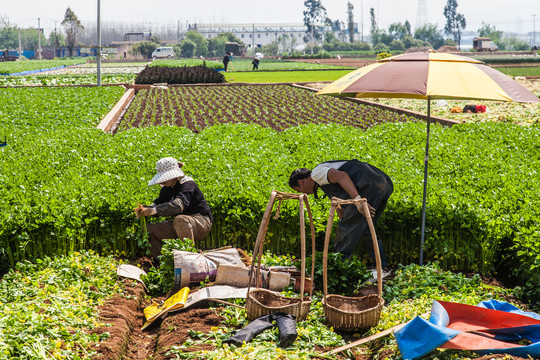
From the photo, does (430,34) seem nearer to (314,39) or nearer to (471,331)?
(314,39)

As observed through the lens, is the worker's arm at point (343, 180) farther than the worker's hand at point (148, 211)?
No

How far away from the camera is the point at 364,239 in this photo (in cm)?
629

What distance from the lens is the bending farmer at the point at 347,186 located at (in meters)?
5.35

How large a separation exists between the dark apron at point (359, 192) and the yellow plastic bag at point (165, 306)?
166 centimetres

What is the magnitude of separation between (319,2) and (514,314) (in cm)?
14953

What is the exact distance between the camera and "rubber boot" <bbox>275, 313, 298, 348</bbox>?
13.1 feet

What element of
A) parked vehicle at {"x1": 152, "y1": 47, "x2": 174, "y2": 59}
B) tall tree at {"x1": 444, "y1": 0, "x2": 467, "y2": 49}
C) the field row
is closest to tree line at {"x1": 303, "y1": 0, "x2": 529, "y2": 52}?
tall tree at {"x1": 444, "y1": 0, "x2": 467, "y2": 49}

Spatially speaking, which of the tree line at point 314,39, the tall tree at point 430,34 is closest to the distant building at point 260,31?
the tree line at point 314,39

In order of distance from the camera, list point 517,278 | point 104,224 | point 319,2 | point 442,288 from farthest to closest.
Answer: point 319,2, point 104,224, point 517,278, point 442,288

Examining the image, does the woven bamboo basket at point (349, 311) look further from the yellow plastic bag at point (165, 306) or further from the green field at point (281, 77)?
the green field at point (281, 77)

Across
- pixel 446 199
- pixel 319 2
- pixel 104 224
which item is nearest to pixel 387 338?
pixel 446 199

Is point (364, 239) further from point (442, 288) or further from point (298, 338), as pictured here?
point (298, 338)

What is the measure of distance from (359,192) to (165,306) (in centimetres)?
216

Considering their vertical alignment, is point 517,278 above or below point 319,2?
below
